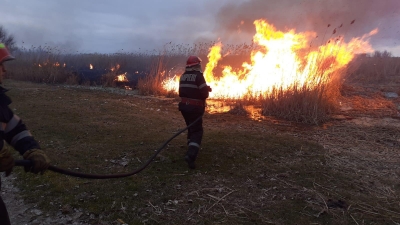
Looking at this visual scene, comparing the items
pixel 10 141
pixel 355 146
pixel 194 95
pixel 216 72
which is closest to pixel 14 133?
pixel 10 141

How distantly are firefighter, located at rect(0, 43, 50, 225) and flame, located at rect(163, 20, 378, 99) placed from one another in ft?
25.9

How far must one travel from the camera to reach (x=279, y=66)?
10.0 meters

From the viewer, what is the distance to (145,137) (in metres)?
6.52

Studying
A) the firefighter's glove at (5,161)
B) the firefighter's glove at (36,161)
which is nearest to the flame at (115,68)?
the firefighter's glove at (36,161)

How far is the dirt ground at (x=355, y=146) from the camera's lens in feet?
12.2

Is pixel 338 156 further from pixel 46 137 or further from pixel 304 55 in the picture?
pixel 46 137

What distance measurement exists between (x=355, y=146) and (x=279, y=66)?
14.2 ft

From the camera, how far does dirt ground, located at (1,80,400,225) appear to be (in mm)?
3711

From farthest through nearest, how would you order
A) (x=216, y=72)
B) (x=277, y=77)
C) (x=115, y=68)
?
(x=115, y=68) → (x=216, y=72) → (x=277, y=77)

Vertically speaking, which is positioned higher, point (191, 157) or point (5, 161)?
point (5, 161)

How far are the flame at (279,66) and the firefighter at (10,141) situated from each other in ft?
25.9

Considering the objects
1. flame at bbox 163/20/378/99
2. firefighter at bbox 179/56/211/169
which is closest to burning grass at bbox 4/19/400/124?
flame at bbox 163/20/378/99

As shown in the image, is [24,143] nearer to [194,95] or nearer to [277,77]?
[194,95]

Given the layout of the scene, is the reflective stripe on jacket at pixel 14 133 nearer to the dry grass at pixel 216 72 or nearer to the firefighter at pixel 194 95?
the firefighter at pixel 194 95
